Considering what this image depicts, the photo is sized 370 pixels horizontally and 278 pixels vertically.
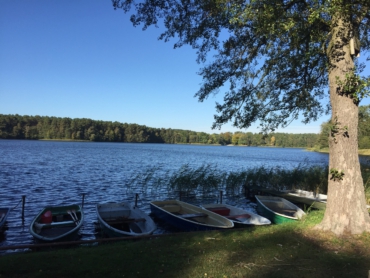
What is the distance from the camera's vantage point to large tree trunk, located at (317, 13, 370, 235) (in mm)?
6840

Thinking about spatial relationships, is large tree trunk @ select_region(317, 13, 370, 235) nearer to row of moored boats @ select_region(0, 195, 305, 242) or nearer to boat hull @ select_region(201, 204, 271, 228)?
row of moored boats @ select_region(0, 195, 305, 242)

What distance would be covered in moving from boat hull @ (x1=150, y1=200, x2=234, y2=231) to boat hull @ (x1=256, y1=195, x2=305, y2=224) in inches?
122

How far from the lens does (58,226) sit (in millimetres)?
10656

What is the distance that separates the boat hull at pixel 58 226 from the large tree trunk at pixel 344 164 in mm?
7751

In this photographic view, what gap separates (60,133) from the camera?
133 m

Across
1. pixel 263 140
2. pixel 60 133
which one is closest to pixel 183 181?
pixel 263 140

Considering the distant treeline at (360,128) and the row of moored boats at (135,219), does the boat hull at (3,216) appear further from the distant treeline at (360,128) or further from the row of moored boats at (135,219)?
the distant treeline at (360,128)

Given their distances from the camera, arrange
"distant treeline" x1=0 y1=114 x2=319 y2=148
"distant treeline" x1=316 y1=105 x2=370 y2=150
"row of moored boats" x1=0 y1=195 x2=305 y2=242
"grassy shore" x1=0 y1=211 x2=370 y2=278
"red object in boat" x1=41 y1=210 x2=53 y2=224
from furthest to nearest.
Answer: "distant treeline" x1=0 y1=114 x2=319 y2=148 < "red object in boat" x1=41 y1=210 x2=53 y2=224 < "row of moored boats" x1=0 y1=195 x2=305 y2=242 < "distant treeline" x1=316 y1=105 x2=370 y2=150 < "grassy shore" x1=0 y1=211 x2=370 y2=278

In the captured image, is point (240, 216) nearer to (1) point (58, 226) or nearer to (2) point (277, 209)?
(2) point (277, 209)

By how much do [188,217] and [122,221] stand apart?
258 centimetres

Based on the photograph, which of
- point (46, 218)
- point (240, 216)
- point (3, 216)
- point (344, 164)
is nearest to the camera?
point (344, 164)

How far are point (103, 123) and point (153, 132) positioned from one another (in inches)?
1070

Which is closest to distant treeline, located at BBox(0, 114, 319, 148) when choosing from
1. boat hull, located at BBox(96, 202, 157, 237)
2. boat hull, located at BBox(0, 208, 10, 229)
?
boat hull, located at BBox(96, 202, 157, 237)

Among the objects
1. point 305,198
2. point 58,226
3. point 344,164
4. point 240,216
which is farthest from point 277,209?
point 58,226
